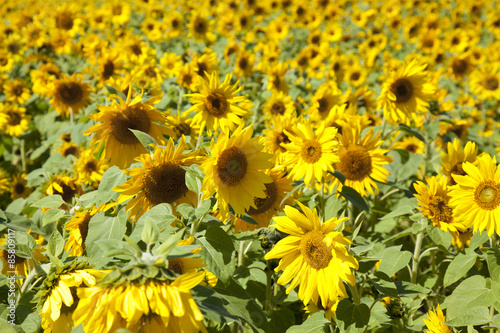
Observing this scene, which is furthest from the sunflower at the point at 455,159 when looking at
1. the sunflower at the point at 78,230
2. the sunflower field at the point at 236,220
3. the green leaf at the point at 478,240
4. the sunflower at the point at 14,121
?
the sunflower at the point at 14,121

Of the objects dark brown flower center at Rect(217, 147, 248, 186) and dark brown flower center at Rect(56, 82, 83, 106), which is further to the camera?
dark brown flower center at Rect(56, 82, 83, 106)

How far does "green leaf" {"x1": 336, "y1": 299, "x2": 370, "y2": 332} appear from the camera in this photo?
1749 mm

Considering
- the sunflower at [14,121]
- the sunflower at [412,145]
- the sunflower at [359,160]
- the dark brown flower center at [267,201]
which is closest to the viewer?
the dark brown flower center at [267,201]

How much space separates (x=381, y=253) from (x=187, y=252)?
1504mm

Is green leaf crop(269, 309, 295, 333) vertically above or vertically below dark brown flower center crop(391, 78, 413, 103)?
below

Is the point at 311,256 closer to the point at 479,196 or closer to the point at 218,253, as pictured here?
the point at 218,253

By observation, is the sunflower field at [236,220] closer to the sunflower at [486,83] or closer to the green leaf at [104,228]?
the green leaf at [104,228]

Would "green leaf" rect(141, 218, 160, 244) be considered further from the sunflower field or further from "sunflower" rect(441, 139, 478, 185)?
"sunflower" rect(441, 139, 478, 185)

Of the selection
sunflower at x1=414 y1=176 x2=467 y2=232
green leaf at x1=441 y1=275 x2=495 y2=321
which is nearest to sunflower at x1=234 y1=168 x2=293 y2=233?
sunflower at x1=414 y1=176 x2=467 y2=232

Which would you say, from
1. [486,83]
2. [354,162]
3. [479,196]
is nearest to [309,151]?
[354,162]

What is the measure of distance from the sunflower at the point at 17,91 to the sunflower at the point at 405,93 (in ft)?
13.7

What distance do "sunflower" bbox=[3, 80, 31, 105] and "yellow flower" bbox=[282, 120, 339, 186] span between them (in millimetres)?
3974

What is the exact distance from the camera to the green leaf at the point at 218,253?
4.79ft

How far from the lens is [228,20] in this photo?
7.07 metres
